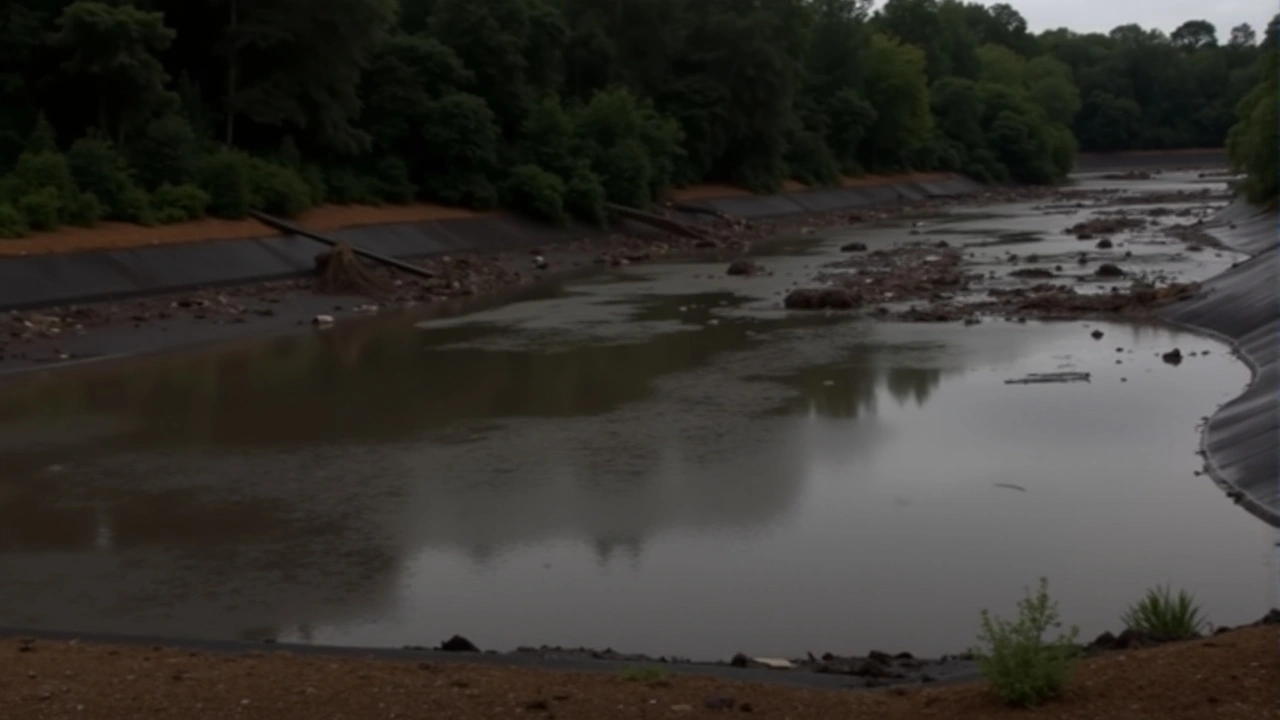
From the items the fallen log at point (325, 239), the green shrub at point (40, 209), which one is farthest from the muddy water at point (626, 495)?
the fallen log at point (325, 239)

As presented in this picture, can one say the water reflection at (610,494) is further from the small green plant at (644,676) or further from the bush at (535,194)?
the bush at (535,194)

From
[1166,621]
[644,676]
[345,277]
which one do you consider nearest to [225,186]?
[345,277]

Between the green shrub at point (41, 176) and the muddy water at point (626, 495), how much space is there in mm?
9351

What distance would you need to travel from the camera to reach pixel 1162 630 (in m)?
9.05

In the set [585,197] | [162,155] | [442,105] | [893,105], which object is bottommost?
[585,197]

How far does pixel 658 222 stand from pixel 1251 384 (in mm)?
35824

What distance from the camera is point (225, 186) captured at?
37.5m

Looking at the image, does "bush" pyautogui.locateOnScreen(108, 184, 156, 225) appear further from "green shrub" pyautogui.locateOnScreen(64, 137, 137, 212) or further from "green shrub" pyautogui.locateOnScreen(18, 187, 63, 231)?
"green shrub" pyautogui.locateOnScreen(18, 187, 63, 231)

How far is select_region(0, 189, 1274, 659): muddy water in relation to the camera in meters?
11.0

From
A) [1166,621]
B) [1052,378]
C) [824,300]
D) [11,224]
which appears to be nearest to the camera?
[1166,621]

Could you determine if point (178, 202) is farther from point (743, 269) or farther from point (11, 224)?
point (743, 269)

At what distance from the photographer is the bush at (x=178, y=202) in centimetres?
3531

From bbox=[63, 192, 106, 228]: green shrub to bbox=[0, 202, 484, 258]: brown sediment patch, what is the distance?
0.73ft

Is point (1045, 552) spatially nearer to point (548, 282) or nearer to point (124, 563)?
point (124, 563)
